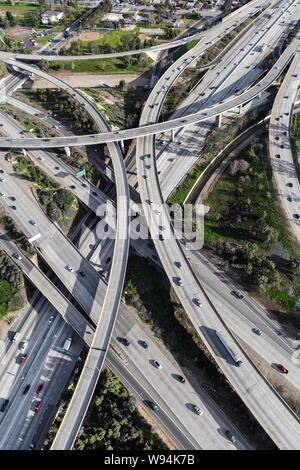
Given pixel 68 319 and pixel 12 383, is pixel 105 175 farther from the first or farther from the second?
pixel 12 383

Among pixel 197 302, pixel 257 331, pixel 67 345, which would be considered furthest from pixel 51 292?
pixel 257 331

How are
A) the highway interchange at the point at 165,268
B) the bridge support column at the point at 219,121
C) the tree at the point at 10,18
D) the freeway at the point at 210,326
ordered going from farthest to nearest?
the tree at the point at 10,18 < the bridge support column at the point at 219,121 < the highway interchange at the point at 165,268 < the freeway at the point at 210,326

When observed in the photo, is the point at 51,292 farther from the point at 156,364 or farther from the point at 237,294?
the point at 237,294

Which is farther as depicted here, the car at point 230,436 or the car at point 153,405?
the car at point 153,405

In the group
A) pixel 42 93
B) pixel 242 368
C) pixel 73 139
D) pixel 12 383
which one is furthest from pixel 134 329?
pixel 42 93

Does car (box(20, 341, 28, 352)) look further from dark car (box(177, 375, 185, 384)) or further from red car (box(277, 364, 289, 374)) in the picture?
red car (box(277, 364, 289, 374))

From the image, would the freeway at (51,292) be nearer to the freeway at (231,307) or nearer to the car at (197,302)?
the freeway at (231,307)

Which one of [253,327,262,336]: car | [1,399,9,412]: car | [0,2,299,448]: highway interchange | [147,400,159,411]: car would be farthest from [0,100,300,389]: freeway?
[1,399,9,412]: car

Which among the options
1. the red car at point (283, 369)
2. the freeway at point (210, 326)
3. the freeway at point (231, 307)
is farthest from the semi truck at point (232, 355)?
the red car at point (283, 369)
